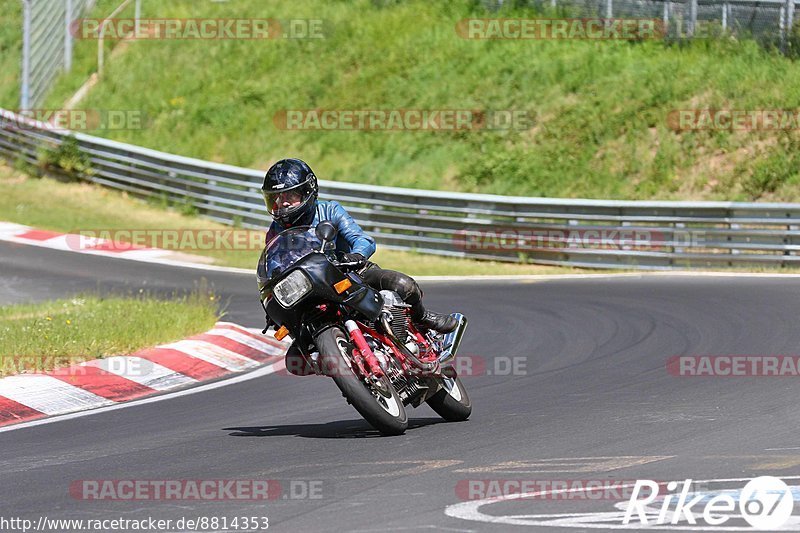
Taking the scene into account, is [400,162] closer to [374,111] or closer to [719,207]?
[374,111]

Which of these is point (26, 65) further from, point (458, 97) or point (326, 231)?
point (326, 231)

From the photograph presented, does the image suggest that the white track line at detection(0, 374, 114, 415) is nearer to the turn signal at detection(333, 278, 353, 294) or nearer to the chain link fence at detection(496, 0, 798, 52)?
the turn signal at detection(333, 278, 353, 294)

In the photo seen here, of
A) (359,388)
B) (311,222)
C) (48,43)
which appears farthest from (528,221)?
(48,43)

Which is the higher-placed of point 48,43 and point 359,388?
point 48,43

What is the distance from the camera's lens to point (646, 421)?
7738 mm

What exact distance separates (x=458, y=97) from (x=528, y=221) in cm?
774

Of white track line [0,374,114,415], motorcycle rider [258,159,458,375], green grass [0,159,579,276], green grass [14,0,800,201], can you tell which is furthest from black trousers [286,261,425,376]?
green grass [14,0,800,201]

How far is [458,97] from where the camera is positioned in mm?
28750

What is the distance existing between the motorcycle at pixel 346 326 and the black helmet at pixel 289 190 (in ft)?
0.57

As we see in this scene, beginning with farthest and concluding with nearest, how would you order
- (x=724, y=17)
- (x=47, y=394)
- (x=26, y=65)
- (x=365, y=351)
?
(x=26, y=65), (x=724, y=17), (x=47, y=394), (x=365, y=351)

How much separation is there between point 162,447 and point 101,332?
416cm

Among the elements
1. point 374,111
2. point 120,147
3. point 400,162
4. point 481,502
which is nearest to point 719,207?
point 400,162

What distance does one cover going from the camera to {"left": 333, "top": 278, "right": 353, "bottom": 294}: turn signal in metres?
7.38

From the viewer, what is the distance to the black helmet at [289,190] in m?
7.70
